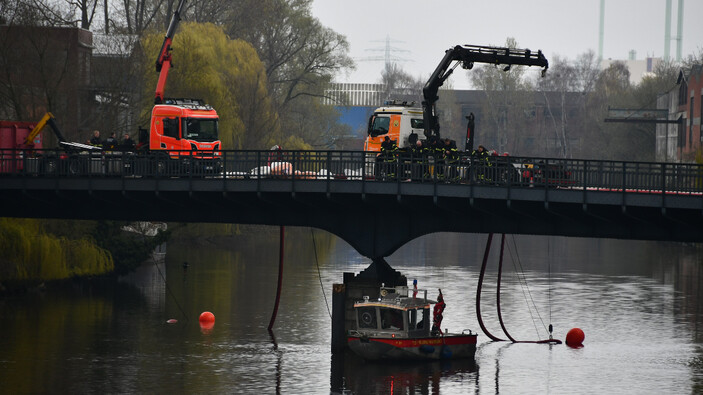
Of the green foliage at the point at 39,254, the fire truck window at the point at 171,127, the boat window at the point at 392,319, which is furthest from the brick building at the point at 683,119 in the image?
the boat window at the point at 392,319

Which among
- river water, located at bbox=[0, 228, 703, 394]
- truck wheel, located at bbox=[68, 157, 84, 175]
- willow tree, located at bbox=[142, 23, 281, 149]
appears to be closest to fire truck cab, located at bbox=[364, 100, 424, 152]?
river water, located at bbox=[0, 228, 703, 394]

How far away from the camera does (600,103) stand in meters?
168

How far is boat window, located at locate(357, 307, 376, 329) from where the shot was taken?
48.4 meters

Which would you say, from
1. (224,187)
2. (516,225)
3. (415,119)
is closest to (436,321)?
(516,225)

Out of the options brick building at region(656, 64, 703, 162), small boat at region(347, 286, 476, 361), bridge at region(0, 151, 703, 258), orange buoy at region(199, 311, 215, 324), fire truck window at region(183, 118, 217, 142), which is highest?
brick building at region(656, 64, 703, 162)

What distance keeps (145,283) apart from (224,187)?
1005 inches

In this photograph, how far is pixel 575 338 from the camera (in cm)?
5359

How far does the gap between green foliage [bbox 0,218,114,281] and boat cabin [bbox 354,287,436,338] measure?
22.7 metres

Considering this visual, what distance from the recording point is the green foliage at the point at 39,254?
62.7 meters

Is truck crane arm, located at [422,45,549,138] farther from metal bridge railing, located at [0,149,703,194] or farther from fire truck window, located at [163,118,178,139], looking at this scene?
fire truck window, located at [163,118,178,139]

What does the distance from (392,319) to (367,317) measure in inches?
41.1

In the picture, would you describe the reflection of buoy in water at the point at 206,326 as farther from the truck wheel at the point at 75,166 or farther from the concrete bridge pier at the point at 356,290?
the truck wheel at the point at 75,166

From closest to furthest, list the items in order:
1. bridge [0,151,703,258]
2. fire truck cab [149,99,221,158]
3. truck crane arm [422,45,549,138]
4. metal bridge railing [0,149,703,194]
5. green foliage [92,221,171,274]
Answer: bridge [0,151,703,258] → metal bridge railing [0,149,703,194] → truck crane arm [422,45,549,138] → fire truck cab [149,99,221,158] → green foliage [92,221,171,274]

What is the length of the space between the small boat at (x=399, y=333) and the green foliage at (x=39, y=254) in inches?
892
